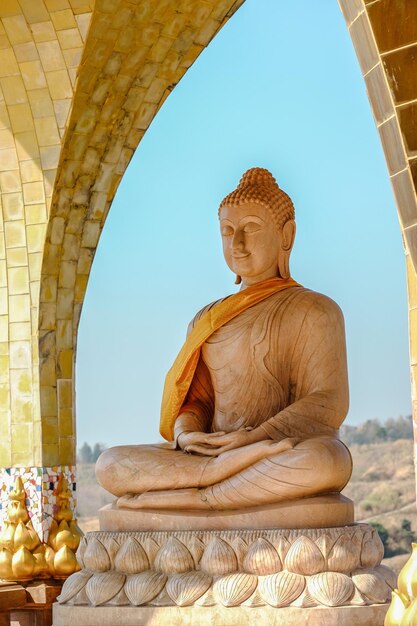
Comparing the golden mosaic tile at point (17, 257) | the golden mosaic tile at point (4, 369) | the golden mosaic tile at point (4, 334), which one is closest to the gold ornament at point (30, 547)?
the golden mosaic tile at point (4, 369)

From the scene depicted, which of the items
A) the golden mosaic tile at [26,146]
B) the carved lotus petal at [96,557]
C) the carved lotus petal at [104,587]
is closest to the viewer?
the carved lotus petal at [104,587]

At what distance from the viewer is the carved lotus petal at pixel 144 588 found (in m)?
5.29

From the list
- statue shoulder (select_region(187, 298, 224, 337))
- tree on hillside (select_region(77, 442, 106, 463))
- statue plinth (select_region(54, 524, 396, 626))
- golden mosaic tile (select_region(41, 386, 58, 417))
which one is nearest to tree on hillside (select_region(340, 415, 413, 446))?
tree on hillside (select_region(77, 442, 106, 463))

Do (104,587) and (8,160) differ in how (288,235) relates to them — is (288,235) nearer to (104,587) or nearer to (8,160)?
(104,587)

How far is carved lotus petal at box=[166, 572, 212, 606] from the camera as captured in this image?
5.20 m

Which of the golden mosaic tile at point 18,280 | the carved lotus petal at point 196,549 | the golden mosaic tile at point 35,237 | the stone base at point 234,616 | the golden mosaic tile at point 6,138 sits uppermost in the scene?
the golden mosaic tile at point 6,138

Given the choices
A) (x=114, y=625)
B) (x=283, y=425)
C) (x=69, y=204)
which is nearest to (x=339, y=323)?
(x=283, y=425)

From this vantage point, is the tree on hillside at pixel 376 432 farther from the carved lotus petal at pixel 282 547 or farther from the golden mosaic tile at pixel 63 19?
the carved lotus petal at pixel 282 547

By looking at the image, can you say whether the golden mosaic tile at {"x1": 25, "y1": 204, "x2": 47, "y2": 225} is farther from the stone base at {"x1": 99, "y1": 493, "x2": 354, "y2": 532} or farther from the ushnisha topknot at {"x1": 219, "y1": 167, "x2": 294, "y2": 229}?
the stone base at {"x1": 99, "y1": 493, "x2": 354, "y2": 532}

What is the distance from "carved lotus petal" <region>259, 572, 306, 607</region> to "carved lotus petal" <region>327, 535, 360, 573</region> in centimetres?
15

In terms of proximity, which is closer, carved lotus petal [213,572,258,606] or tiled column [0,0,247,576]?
carved lotus petal [213,572,258,606]

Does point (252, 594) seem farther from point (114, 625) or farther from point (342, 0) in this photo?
point (342, 0)

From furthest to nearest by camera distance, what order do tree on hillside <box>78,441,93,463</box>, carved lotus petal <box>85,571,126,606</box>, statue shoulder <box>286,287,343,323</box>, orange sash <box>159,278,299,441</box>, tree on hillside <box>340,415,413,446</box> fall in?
tree on hillside <box>78,441,93,463</box> < tree on hillside <box>340,415,413,446</box> < orange sash <box>159,278,299,441</box> < statue shoulder <box>286,287,343,323</box> < carved lotus petal <box>85,571,126,606</box>

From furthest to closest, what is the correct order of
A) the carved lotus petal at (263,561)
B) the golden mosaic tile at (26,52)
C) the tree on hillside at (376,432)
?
the tree on hillside at (376,432) < the golden mosaic tile at (26,52) < the carved lotus petal at (263,561)
